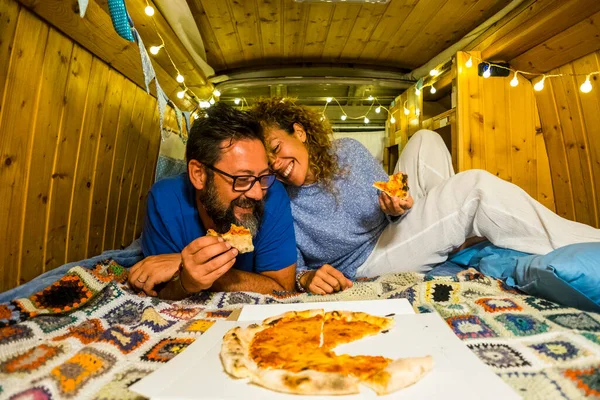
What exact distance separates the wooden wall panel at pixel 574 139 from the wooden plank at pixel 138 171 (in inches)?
104

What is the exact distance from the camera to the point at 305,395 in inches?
24.2

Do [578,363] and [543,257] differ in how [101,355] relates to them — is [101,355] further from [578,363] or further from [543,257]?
[543,257]

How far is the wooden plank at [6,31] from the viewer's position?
3.65ft

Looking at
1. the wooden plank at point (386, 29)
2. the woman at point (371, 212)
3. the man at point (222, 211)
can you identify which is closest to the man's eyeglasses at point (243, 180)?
the man at point (222, 211)

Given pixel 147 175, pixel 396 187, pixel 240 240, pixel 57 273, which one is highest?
pixel 147 175

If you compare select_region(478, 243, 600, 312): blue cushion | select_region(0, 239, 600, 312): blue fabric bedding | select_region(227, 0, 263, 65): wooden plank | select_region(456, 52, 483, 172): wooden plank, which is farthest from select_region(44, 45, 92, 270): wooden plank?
select_region(456, 52, 483, 172): wooden plank

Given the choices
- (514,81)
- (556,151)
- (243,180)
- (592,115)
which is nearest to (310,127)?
(243,180)

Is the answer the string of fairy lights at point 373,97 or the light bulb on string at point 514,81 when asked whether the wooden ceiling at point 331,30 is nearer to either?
the string of fairy lights at point 373,97

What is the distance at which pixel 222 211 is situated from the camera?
1482 mm

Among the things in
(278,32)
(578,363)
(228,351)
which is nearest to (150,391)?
(228,351)

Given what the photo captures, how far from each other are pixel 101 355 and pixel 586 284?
4.52 feet

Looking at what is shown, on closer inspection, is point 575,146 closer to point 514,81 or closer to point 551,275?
point 514,81

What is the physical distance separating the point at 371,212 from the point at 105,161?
1.40 m

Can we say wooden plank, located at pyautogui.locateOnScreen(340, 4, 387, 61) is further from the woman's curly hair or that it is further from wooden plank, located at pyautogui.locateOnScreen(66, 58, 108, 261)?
wooden plank, located at pyautogui.locateOnScreen(66, 58, 108, 261)
